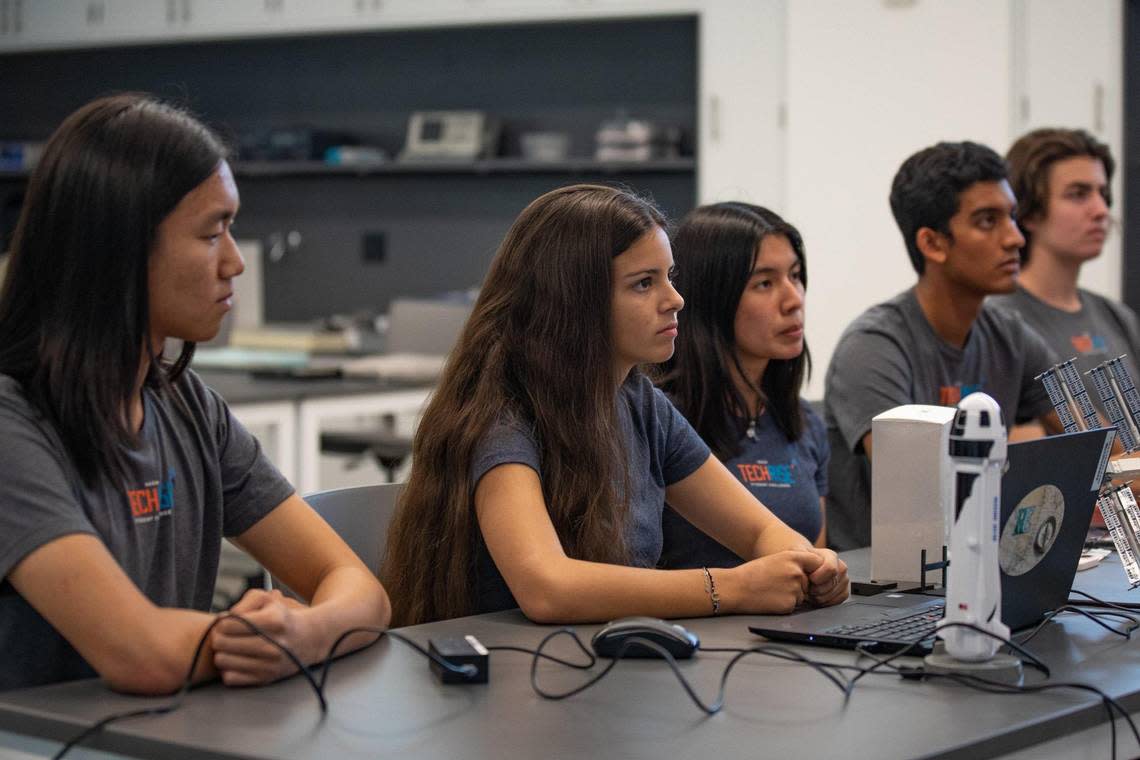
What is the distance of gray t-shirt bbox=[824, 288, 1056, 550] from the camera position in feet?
8.32

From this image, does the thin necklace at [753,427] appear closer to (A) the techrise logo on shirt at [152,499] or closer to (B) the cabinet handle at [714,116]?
(A) the techrise logo on shirt at [152,499]

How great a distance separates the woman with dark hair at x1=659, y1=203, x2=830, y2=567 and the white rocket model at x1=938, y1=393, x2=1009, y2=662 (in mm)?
907

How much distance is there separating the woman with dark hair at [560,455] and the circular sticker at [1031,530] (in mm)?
265

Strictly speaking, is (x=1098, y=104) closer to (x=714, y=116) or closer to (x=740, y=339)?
(x=714, y=116)

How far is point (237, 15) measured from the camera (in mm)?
6301

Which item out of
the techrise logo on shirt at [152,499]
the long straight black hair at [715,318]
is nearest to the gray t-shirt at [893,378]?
the long straight black hair at [715,318]

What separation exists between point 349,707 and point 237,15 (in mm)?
5511

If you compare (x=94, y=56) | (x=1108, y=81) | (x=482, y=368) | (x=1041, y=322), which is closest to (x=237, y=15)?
(x=94, y=56)

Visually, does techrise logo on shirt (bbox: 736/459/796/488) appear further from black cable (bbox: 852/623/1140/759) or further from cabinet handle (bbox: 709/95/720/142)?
cabinet handle (bbox: 709/95/720/142)

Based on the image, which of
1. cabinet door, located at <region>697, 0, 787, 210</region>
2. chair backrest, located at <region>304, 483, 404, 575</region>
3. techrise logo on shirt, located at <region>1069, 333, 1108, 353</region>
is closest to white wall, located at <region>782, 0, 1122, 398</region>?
cabinet door, located at <region>697, 0, 787, 210</region>

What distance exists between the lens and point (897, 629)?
1.56m

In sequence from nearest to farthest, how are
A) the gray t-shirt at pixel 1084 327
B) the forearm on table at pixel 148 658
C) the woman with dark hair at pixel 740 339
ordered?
1. the forearm on table at pixel 148 658
2. the woman with dark hair at pixel 740 339
3. the gray t-shirt at pixel 1084 327

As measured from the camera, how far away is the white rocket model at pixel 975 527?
1370 mm

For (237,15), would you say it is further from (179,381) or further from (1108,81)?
(179,381)
